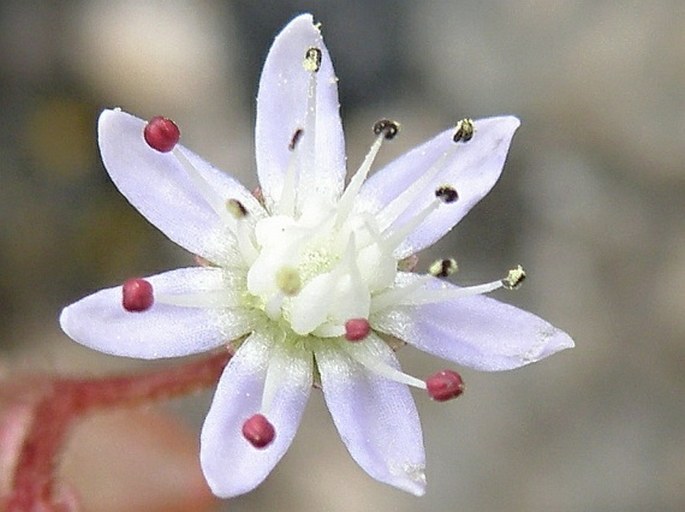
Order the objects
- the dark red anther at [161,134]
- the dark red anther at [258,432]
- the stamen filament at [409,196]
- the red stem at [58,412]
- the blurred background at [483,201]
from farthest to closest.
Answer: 1. the blurred background at [483,201]
2. the red stem at [58,412]
3. the stamen filament at [409,196]
4. the dark red anther at [161,134]
5. the dark red anther at [258,432]

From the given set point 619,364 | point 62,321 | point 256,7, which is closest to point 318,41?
point 62,321

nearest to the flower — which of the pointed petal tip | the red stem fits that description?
the pointed petal tip

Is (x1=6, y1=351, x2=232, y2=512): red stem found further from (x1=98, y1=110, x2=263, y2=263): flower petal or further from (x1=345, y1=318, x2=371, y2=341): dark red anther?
(x1=345, y1=318, x2=371, y2=341): dark red anther

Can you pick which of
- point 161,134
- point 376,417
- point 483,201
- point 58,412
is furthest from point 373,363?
point 483,201

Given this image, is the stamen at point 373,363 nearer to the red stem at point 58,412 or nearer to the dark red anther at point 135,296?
the dark red anther at point 135,296

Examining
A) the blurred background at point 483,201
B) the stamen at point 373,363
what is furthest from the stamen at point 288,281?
the blurred background at point 483,201

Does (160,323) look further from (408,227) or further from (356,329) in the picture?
(408,227)
